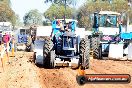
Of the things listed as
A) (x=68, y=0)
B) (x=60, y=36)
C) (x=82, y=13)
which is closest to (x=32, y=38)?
(x=60, y=36)

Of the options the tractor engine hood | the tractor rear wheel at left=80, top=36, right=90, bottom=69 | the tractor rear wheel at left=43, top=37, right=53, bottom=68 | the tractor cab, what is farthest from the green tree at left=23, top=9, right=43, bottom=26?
the tractor rear wheel at left=80, top=36, right=90, bottom=69

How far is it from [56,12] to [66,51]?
241ft

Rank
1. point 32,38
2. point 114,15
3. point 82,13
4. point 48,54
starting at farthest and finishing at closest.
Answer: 1. point 82,13
2. point 32,38
3. point 114,15
4. point 48,54

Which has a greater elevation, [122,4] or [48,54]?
[122,4]

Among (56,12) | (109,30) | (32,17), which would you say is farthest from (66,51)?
(32,17)

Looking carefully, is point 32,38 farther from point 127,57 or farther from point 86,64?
point 86,64

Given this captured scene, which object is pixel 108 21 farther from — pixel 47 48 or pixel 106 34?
pixel 47 48

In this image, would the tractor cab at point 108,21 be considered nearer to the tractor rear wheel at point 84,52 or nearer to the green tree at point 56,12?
the tractor rear wheel at point 84,52

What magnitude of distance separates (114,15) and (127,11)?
127ft

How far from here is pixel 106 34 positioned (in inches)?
875

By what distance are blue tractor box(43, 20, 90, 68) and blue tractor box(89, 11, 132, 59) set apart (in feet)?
20.4

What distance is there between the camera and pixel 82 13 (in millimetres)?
75125

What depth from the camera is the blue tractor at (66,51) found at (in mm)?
14242

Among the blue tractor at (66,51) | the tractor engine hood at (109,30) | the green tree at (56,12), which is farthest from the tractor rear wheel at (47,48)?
the green tree at (56,12)
